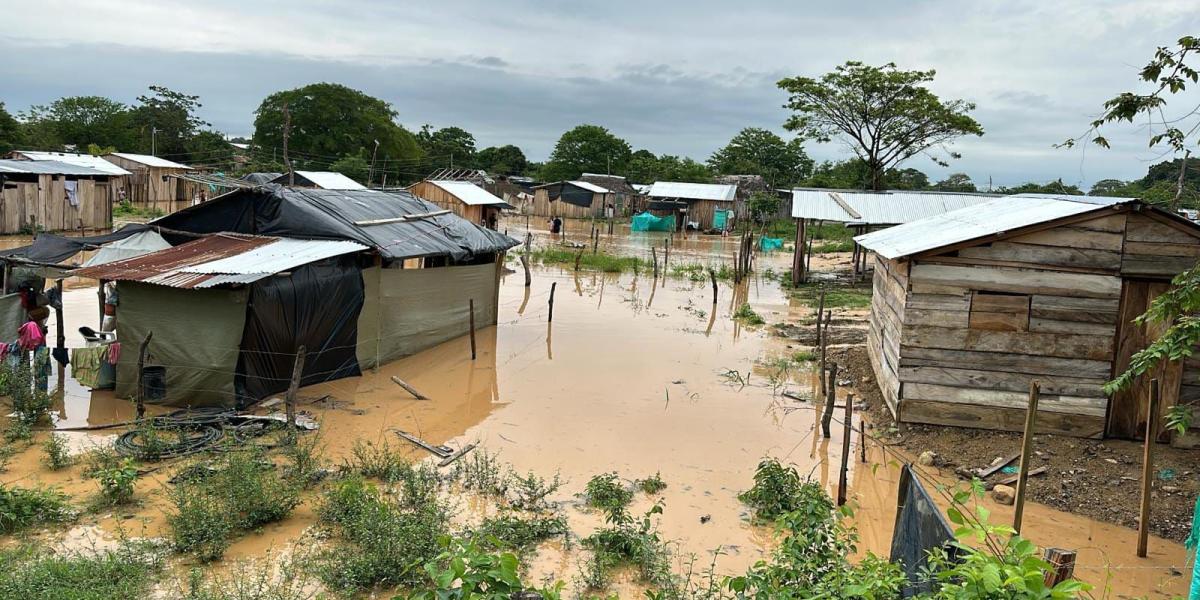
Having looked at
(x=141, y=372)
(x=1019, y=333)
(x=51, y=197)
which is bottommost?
(x=141, y=372)

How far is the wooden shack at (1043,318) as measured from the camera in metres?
9.60

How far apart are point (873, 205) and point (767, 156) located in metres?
38.0

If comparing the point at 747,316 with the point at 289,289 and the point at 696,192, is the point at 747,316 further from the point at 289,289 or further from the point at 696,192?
the point at 696,192

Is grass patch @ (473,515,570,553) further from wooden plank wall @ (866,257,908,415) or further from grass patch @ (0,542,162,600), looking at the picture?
wooden plank wall @ (866,257,908,415)

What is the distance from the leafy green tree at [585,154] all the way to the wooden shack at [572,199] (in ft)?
57.7

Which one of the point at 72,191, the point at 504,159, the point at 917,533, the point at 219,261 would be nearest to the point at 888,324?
the point at 917,533

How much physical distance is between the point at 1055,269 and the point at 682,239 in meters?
32.1

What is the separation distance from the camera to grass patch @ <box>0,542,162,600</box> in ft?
17.6

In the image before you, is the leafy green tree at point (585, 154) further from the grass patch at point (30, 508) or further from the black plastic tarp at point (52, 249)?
the grass patch at point (30, 508)

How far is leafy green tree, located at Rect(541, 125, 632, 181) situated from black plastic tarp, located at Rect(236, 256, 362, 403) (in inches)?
2243

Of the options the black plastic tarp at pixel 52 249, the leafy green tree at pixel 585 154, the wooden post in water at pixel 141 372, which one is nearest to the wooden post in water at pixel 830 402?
the wooden post in water at pixel 141 372

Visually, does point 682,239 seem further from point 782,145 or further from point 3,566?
point 3,566

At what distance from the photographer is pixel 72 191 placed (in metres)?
26.6

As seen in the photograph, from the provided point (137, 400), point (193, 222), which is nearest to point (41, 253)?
point (193, 222)
